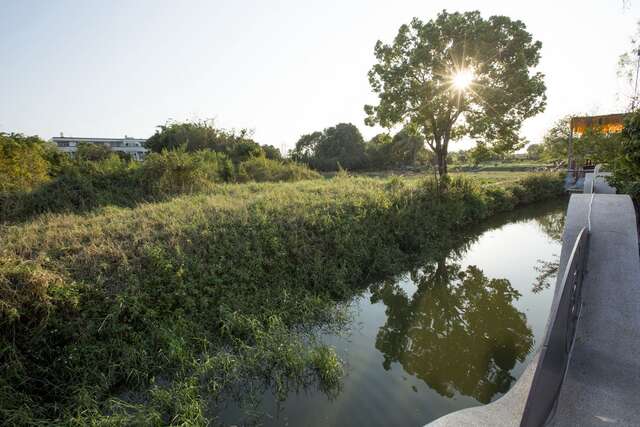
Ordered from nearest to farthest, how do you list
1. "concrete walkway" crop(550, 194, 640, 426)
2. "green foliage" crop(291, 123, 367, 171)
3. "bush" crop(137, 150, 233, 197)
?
"concrete walkway" crop(550, 194, 640, 426) < "bush" crop(137, 150, 233, 197) < "green foliage" crop(291, 123, 367, 171)

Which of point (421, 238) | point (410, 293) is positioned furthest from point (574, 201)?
point (421, 238)

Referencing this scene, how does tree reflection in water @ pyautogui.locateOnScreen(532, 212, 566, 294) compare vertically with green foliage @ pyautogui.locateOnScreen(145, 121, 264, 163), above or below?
below

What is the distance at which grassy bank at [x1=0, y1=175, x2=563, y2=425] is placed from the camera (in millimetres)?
3459

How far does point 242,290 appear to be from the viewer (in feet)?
17.8

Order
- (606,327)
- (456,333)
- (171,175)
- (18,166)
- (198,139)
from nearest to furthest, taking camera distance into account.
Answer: (606,327)
(456,333)
(18,166)
(171,175)
(198,139)

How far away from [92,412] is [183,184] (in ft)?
32.6

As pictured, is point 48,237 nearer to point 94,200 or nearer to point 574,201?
point 94,200

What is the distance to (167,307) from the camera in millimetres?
4582

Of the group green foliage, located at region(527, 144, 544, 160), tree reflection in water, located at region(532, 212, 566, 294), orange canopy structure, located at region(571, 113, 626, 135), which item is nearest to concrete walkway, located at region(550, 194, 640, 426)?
tree reflection in water, located at region(532, 212, 566, 294)

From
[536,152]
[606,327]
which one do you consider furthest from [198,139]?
[536,152]

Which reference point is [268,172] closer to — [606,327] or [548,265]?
[548,265]

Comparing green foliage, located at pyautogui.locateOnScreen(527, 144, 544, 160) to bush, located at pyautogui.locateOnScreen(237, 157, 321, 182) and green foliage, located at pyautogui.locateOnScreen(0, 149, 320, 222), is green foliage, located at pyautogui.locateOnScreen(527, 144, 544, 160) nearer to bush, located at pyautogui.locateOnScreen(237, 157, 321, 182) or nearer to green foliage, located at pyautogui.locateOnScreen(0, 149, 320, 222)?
bush, located at pyautogui.locateOnScreen(237, 157, 321, 182)

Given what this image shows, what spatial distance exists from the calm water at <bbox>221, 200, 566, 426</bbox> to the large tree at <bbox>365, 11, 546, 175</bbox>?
8.26 m

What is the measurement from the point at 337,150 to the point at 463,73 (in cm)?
3133
